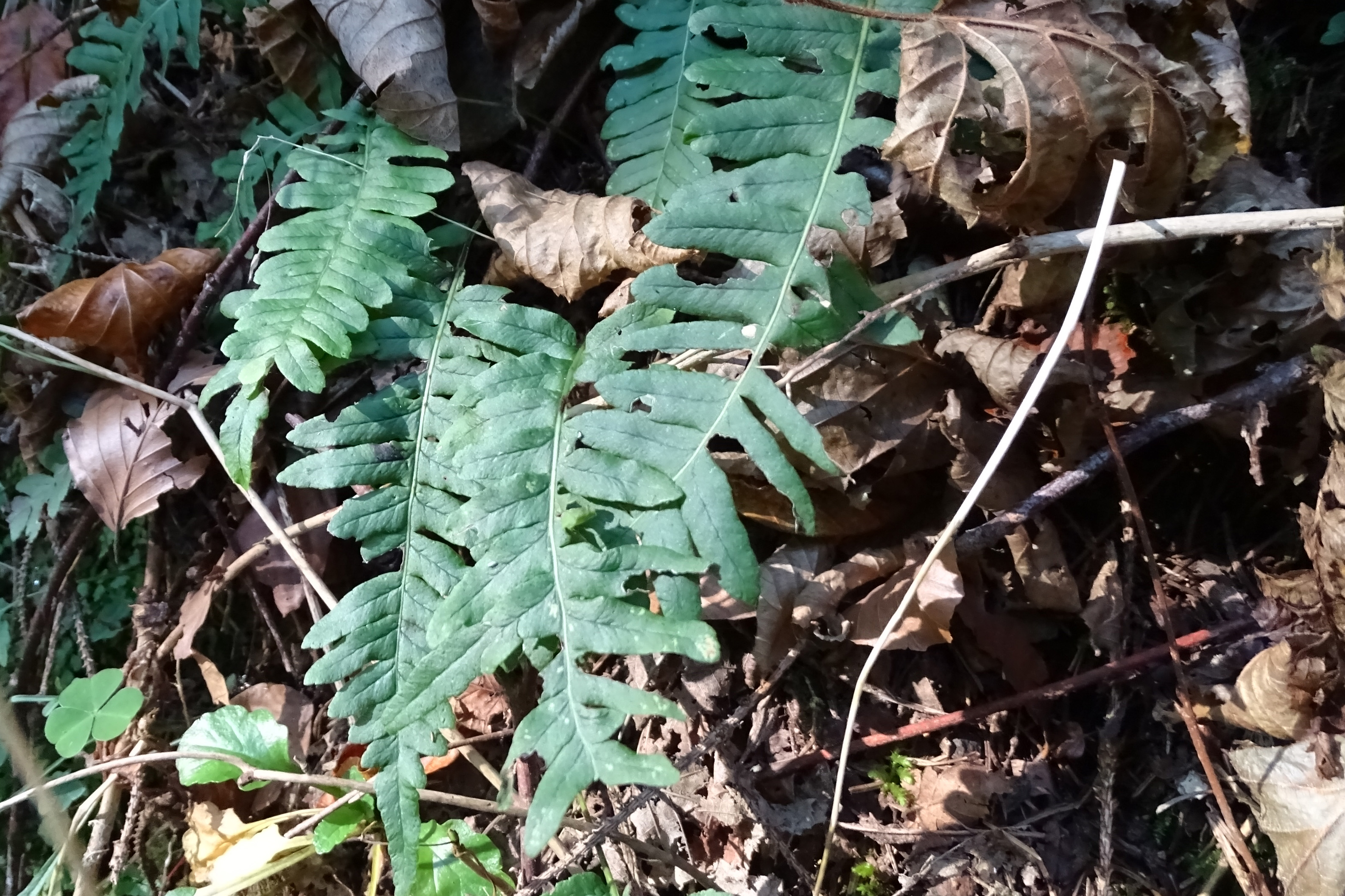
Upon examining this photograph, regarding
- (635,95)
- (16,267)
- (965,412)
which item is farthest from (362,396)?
(965,412)

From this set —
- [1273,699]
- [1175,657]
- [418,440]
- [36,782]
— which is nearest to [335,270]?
[418,440]

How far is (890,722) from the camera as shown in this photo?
5.12 feet

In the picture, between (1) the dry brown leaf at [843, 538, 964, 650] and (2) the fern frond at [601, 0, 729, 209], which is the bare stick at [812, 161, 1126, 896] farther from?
(2) the fern frond at [601, 0, 729, 209]

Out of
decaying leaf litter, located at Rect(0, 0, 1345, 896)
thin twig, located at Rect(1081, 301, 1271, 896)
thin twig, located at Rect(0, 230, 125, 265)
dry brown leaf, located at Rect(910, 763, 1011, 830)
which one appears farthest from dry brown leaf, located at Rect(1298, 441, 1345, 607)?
thin twig, located at Rect(0, 230, 125, 265)

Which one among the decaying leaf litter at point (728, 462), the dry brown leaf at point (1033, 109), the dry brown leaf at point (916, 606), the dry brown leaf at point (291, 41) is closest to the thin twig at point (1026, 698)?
the decaying leaf litter at point (728, 462)

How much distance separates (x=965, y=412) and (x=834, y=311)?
15.6 inches

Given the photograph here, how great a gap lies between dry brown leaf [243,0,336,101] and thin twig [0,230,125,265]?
0.64 meters

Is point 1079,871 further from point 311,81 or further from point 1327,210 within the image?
point 311,81

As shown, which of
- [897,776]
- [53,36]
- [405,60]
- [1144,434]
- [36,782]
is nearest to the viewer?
[36,782]

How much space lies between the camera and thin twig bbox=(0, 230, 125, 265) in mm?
2033

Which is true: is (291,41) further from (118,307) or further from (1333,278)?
(1333,278)

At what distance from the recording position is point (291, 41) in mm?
1973

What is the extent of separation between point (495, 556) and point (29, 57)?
2.31 m

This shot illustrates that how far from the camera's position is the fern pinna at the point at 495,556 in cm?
111
